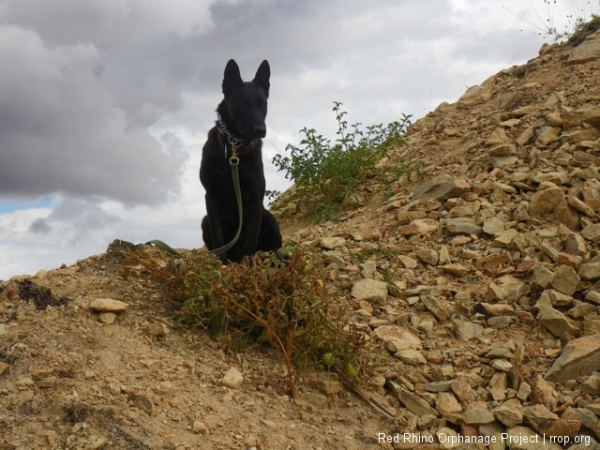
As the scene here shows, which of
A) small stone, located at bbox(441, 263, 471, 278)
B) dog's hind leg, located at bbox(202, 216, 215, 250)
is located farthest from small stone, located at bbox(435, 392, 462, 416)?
dog's hind leg, located at bbox(202, 216, 215, 250)

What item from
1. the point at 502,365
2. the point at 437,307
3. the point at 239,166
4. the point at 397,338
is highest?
the point at 239,166

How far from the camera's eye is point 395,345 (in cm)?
439

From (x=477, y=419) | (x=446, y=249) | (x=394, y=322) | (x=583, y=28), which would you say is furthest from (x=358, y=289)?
(x=583, y=28)

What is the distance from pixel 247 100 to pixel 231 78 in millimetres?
269

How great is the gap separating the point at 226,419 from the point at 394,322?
1.66 meters

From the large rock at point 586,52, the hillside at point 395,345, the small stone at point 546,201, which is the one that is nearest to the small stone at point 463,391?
the hillside at point 395,345

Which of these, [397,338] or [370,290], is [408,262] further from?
[397,338]

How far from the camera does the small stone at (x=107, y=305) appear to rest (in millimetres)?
3928

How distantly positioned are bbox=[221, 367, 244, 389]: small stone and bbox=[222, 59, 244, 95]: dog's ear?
238 centimetres

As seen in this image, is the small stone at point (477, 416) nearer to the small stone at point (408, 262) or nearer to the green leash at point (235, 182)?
the small stone at point (408, 262)

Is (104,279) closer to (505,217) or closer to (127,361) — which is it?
(127,361)

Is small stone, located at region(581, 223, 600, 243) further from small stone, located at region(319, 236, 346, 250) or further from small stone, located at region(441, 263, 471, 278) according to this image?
small stone, located at region(319, 236, 346, 250)

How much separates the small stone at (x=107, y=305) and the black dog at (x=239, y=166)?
1167mm

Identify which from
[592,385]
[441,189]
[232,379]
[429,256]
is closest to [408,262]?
[429,256]
